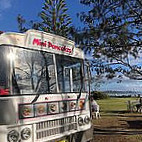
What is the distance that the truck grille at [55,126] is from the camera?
5.91 metres

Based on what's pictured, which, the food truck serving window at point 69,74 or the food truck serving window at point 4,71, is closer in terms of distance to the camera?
the food truck serving window at point 4,71

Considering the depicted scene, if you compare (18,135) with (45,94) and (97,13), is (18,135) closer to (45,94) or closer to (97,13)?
(45,94)

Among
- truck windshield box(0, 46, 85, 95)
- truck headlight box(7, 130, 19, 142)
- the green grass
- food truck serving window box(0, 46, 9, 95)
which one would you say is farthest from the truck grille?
the green grass

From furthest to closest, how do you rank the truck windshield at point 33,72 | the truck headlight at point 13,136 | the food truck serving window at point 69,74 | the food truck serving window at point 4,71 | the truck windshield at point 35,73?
the food truck serving window at point 69,74, the truck windshield at point 33,72, the truck windshield at point 35,73, the food truck serving window at point 4,71, the truck headlight at point 13,136

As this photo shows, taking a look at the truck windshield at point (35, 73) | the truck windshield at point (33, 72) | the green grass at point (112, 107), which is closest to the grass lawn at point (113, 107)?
the green grass at point (112, 107)

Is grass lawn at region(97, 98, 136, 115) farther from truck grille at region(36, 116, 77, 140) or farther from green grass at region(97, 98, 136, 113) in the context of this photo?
truck grille at region(36, 116, 77, 140)

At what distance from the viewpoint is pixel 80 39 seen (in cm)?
1053

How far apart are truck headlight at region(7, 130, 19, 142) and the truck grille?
1.78ft

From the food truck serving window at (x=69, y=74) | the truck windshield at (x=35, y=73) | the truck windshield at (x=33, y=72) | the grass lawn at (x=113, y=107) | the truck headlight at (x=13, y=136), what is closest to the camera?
the truck headlight at (x=13, y=136)

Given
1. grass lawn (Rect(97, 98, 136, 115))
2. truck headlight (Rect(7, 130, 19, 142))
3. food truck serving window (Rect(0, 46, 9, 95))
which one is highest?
food truck serving window (Rect(0, 46, 9, 95))

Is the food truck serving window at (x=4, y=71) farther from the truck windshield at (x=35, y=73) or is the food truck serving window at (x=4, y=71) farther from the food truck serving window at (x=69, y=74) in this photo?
the food truck serving window at (x=69, y=74)

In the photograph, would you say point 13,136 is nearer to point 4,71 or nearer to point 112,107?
point 4,71

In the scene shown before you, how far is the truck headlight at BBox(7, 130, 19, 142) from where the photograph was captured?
17.4ft

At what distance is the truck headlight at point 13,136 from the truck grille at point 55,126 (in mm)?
543
